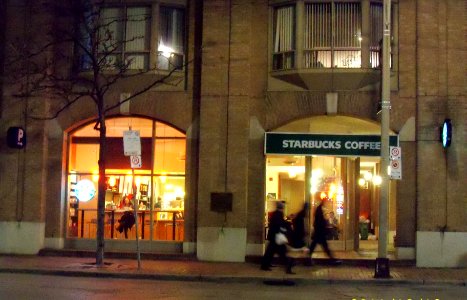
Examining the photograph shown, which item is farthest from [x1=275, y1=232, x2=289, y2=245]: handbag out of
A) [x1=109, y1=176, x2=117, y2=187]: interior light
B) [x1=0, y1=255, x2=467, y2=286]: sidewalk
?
[x1=109, y1=176, x2=117, y2=187]: interior light

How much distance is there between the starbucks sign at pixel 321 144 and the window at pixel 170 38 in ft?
12.0

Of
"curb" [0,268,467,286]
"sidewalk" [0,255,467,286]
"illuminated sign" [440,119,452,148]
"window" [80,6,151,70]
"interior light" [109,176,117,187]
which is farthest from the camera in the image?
"interior light" [109,176,117,187]

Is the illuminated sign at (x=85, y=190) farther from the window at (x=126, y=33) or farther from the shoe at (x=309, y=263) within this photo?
the shoe at (x=309, y=263)

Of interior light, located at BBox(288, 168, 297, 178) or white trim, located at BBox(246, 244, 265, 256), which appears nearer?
white trim, located at BBox(246, 244, 265, 256)

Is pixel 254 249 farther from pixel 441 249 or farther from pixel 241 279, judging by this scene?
pixel 441 249

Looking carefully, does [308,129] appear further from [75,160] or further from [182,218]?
[75,160]

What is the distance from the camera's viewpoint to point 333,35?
742 inches

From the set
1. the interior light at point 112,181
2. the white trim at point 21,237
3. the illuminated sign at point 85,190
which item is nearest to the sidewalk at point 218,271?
the white trim at point 21,237

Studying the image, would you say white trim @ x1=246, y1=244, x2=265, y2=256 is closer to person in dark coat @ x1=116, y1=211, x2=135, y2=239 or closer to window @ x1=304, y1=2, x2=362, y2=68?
person in dark coat @ x1=116, y1=211, x2=135, y2=239

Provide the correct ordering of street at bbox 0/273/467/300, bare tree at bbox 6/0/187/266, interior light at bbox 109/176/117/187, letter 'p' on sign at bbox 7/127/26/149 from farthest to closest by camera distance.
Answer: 1. interior light at bbox 109/176/117/187
2. letter 'p' on sign at bbox 7/127/26/149
3. bare tree at bbox 6/0/187/266
4. street at bbox 0/273/467/300

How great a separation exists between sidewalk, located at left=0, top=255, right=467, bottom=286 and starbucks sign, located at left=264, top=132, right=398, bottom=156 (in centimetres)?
326

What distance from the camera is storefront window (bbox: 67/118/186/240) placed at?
19.8 metres

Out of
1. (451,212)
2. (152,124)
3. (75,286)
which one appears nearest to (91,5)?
(152,124)

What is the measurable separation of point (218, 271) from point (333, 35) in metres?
7.58
